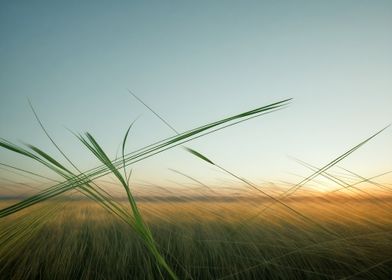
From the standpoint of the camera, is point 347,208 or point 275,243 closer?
point 275,243

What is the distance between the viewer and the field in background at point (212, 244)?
4.16 feet

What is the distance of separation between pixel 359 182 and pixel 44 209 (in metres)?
1.06

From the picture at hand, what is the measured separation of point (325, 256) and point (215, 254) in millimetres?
418

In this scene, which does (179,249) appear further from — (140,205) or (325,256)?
(325,256)

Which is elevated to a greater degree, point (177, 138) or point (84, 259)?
point (177, 138)

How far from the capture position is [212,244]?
4.73ft

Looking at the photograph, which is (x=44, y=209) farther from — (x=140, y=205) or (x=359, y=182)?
(x=359, y=182)

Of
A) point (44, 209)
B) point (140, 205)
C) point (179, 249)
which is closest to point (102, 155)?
point (44, 209)

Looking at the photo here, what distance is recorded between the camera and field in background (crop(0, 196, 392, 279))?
1269mm

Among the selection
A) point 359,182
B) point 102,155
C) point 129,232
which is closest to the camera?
point 102,155

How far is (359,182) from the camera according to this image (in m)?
1.27

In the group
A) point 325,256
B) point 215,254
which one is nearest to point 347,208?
point 325,256

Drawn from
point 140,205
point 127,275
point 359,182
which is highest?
point 359,182

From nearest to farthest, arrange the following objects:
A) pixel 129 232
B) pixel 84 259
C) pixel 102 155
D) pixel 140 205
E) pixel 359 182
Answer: pixel 102 155, pixel 359 182, pixel 84 259, pixel 129 232, pixel 140 205
